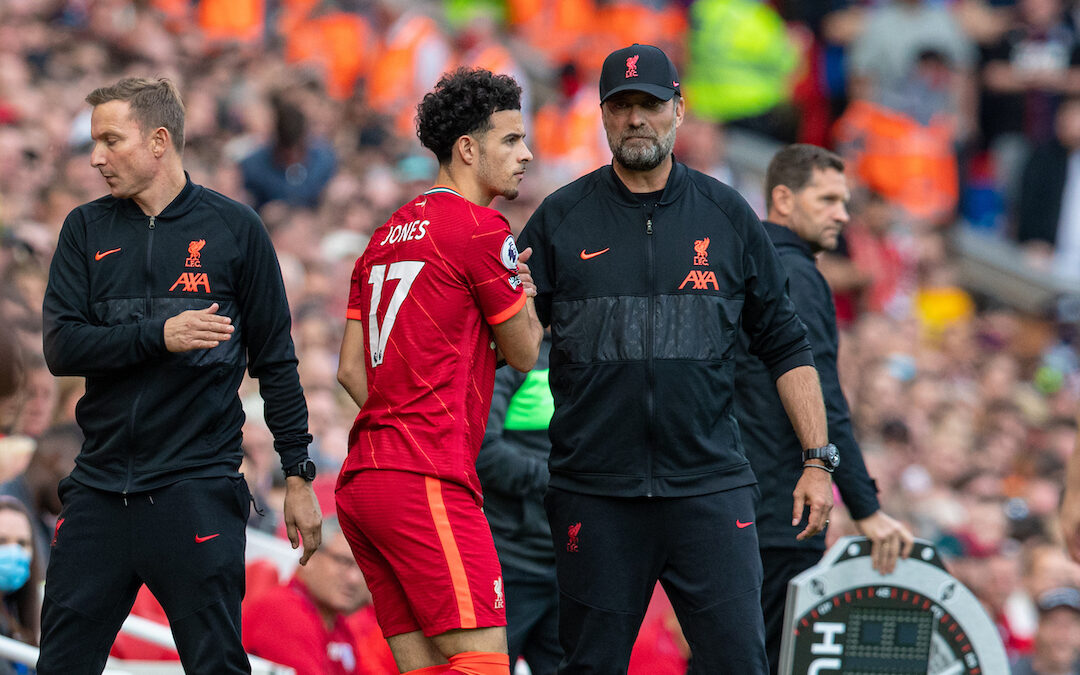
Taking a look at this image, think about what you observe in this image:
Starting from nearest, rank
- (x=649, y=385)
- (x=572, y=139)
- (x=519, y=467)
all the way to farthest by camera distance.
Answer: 1. (x=649, y=385)
2. (x=519, y=467)
3. (x=572, y=139)

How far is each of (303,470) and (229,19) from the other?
10461 mm

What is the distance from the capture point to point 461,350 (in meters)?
4.77

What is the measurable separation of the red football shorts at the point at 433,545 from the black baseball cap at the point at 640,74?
148cm

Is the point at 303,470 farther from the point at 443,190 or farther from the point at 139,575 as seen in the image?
the point at 443,190

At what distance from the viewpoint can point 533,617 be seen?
6.42 metres

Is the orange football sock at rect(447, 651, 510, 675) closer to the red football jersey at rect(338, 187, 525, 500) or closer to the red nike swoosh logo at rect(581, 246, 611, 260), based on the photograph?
the red football jersey at rect(338, 187, 525, 500)

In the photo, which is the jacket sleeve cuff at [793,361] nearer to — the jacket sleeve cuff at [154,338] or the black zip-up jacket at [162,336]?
the black zip-up jacket at [162,336]

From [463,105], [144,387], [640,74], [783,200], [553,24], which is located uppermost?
[553,24]

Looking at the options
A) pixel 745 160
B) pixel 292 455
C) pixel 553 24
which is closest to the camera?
pixel 292 455

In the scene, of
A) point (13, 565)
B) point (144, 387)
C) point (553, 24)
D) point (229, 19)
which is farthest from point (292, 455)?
point (553, 24)

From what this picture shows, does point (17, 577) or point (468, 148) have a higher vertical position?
point (468, 148)

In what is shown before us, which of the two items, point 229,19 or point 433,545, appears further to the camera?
point 229,19

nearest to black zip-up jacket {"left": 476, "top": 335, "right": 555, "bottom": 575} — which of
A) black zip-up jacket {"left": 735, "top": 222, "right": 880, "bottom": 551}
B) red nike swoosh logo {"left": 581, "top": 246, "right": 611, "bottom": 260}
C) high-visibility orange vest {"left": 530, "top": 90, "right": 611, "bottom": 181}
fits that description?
black zip-up jacket {"left": 735, "top": 222, "right": 880, "bottom": 551}

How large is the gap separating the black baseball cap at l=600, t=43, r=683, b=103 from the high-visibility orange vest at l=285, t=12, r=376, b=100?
34.2ft
